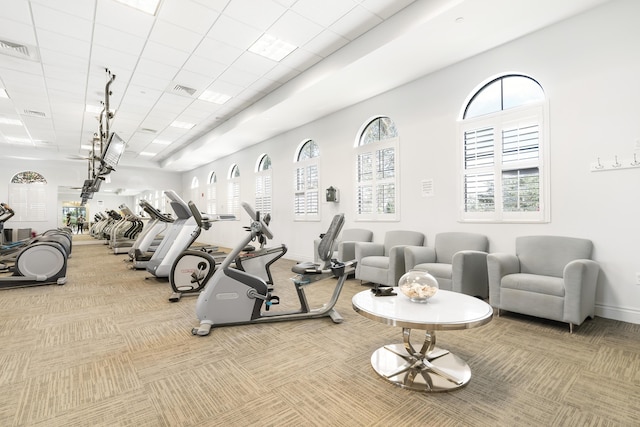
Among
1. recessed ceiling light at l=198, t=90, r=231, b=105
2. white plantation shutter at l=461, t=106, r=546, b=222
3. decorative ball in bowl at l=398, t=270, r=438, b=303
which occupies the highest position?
recessed ceiling light at l=198, t=90, r=231, b=105

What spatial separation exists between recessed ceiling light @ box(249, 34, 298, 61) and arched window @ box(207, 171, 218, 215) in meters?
7.75

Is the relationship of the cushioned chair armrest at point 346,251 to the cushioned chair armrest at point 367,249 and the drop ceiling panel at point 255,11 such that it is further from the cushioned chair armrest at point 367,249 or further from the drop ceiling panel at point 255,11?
the drop ceiling panel at point 255,11

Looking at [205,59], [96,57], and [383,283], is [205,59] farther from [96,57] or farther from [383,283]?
[383,283]

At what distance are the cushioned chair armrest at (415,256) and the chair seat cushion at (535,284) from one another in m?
1.13

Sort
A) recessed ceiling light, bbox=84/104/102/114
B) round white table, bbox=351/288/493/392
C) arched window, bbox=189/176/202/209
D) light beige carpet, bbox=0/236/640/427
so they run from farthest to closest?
arched window, bbox=189/176/202/209 < recessed ceiling light, bbox=84/104/102/114 < round white table, bbox=351/288/493/392 < light beige carpet, bbox=0/236/640/427

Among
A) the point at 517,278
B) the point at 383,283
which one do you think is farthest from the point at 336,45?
the point at 517,278

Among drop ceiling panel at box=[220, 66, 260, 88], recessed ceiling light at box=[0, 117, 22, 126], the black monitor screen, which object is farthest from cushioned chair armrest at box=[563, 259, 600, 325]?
recessed ceiling light at box=[0, 117, 22, 126]

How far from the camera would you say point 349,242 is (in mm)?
5301

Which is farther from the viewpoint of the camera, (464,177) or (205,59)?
(205,59)

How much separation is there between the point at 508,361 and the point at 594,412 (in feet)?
2.10

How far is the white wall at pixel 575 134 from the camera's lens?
3180 millimetres

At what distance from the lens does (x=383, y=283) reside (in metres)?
4.59

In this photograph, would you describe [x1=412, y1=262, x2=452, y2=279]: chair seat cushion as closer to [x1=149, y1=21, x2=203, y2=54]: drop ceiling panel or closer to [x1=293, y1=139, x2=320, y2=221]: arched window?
[x1=293, y1=139, x2=320, y2=221]: arched window

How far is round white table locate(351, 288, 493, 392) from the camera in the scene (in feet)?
6.10
